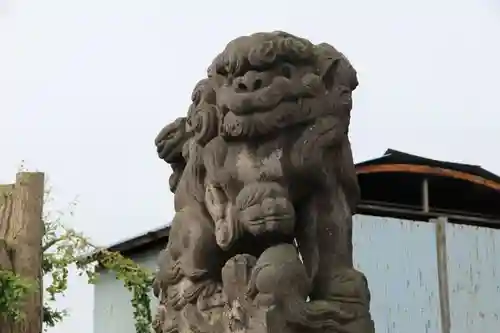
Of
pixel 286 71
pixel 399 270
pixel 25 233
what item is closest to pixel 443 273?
pixel 399 270

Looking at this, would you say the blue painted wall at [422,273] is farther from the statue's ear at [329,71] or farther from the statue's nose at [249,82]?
the statue's nose at [249,82]

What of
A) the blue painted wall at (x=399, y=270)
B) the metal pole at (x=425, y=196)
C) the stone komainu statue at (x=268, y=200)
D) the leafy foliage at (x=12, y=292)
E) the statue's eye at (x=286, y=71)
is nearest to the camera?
the stone komainu statue at (x=268, y=200)

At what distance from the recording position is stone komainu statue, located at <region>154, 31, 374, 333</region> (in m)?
4.16

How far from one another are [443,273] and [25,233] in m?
5.45

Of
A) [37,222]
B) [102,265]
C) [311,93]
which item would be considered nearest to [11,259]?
[37,222]

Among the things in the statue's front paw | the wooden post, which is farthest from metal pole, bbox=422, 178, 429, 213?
the statue's front paw

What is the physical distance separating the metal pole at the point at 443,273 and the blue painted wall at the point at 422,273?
5 cm

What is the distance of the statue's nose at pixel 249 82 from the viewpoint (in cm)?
438

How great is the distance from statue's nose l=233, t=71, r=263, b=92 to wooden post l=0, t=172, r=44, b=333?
3.29 meters

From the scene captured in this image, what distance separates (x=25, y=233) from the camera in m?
7.26

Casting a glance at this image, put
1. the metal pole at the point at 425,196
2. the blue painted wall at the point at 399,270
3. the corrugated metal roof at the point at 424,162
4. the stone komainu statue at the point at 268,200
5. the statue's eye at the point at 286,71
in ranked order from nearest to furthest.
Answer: the stone komainu statue at the point at 268,200 < the statue's eye at the point at 286,71 < the blue painted wall at the point at 399,270 < the corrugated metal roof at the point at 424,162 < the metal pole at the point at 425,196

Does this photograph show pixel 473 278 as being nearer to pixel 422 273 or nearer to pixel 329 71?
pixel 422 273

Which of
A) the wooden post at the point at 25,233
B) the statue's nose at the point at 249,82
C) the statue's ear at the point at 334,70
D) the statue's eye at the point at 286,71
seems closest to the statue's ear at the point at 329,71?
the statue's ear at the point at 334,70

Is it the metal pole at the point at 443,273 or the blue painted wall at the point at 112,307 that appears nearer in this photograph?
the metal pole at the point at 443,273
